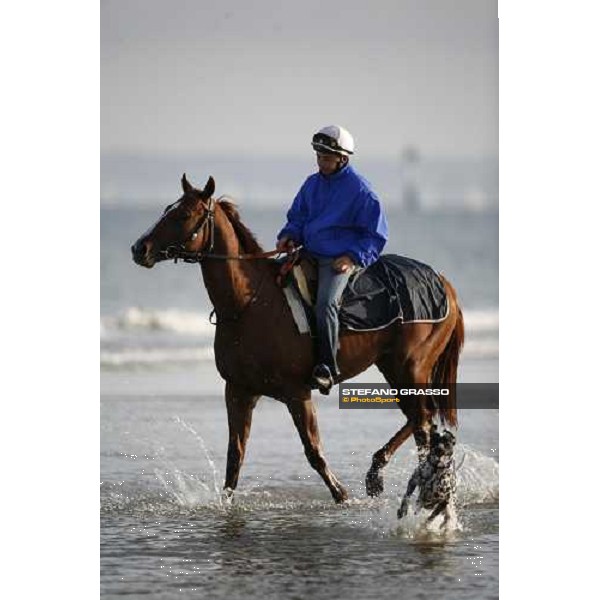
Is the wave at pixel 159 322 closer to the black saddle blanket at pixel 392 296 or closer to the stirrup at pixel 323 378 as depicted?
the black saddle blanket at pixel 392 296

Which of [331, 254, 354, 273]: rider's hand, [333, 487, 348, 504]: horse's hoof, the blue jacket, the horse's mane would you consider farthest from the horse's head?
[333, 487, 348, 504]: horse's hoof

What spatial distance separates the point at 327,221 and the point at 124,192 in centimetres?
599

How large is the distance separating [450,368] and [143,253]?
6.64 ft

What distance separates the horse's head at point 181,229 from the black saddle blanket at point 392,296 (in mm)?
890

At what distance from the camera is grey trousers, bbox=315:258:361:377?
850 centimetres

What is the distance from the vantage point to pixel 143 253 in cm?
817

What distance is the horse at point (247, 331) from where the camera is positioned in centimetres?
829

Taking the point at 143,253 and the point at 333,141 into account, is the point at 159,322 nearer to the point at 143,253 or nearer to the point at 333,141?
the point at 333,141

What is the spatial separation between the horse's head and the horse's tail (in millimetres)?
1600

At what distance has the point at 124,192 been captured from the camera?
14.3 metres

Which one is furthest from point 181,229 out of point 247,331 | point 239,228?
point 247,331
